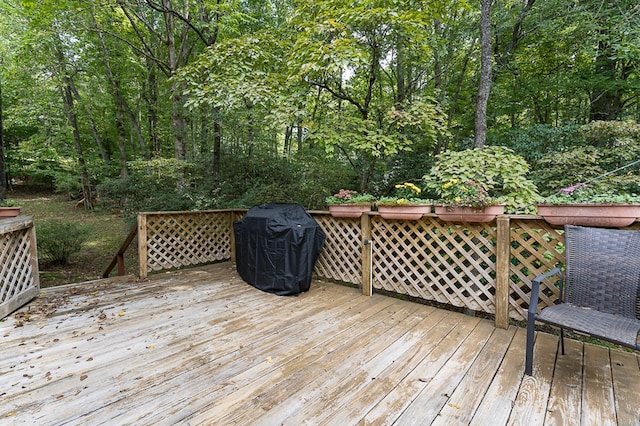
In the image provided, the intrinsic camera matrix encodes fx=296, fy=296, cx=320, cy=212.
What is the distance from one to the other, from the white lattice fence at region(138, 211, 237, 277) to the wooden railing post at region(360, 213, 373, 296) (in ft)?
8.71

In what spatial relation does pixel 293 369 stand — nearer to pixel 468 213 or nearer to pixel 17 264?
pixel 468 213

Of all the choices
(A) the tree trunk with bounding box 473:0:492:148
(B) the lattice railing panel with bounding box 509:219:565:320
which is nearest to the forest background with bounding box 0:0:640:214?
(A) the tree trunk with bounding box 473:0:492:148

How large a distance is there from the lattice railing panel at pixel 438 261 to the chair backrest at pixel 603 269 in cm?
65

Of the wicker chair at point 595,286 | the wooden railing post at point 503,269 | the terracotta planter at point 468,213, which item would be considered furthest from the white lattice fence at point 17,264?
the wooden railing post at point 503,269

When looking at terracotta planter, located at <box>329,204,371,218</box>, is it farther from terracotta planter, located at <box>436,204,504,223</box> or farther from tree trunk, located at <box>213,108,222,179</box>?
tree trunk, located at <box>213,108,222,179</box>

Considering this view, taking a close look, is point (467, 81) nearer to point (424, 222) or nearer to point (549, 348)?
point (424, 222)

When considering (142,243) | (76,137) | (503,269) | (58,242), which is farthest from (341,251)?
(76,137)

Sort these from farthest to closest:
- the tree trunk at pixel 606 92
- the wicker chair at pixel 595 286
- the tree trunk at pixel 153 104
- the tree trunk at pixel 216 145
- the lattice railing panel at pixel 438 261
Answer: the tree trunk at pixel 153 104 < the tree trunk at pixel 216 145 < the tree trunk at pixel 606 92 < the lattice railing panel at pixel 438 261 < the wicker chair at pixel 595 286

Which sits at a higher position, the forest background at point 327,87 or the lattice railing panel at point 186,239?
the forest background at point 327,87

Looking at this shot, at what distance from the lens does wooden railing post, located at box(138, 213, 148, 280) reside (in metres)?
4.05

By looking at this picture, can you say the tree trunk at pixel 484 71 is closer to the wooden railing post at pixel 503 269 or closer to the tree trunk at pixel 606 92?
the wooden railing post at pixel 503 269

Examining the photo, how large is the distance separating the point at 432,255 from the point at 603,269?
129cm

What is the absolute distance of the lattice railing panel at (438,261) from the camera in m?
2.72

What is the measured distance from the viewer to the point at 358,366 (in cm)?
197
